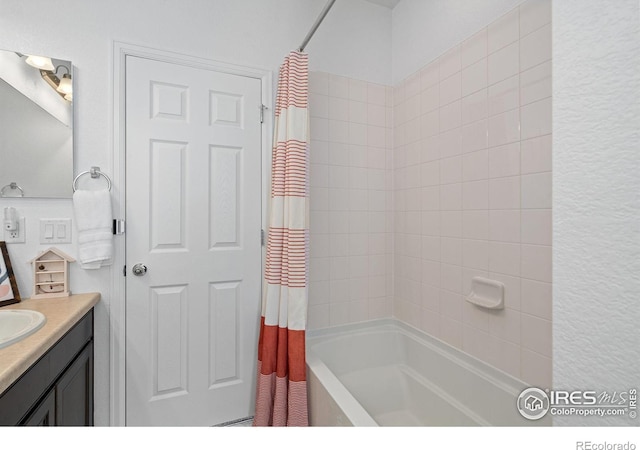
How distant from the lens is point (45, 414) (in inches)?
38.9

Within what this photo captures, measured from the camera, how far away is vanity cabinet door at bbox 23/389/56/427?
0.90 m

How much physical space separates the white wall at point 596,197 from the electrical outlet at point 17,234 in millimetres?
1958

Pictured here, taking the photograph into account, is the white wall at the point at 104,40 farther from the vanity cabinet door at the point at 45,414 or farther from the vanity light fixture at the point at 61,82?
the vanity cabinet door at the point at 45,414

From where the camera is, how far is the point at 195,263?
168 centimetres

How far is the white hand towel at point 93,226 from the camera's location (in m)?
1.42

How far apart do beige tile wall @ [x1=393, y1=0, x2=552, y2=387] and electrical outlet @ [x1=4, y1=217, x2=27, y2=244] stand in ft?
6.74

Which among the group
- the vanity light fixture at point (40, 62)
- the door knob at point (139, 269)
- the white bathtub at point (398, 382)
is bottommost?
the white bathtub at point (398, 382)

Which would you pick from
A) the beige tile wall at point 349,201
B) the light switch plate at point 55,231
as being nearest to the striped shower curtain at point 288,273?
the beige tile wall at point 349,201

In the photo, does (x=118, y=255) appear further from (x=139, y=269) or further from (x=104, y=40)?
(x=104, y=40)

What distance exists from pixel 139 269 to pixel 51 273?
0.36 meters

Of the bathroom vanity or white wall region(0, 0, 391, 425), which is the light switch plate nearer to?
white wall region(0, 0, 391, 425)

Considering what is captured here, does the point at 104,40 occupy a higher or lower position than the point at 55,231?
higher

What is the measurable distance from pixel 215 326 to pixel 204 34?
1.64 m

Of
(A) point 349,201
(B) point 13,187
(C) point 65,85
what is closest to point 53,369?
(B) point 13,187
